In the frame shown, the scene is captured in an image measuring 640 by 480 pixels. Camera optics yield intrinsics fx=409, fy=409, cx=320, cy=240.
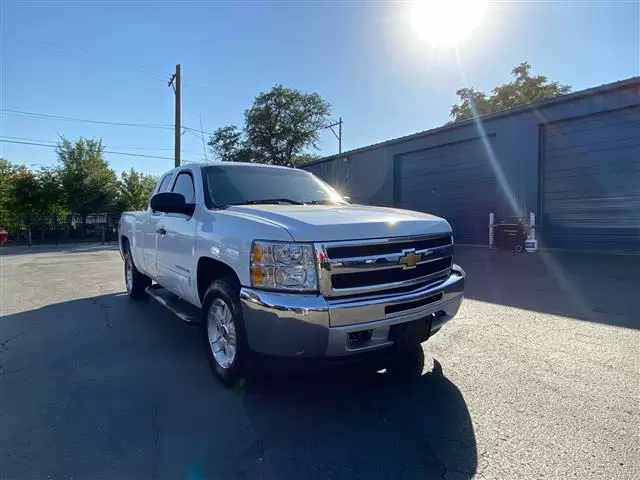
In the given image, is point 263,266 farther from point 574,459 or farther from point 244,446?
point 574,459

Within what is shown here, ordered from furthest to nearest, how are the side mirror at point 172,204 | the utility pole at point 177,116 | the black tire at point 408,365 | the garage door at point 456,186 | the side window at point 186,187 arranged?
the utility pole at point 177,116 → the garage door at point 456,186 → the side window at point 186,187 → the side mirror at point 172,204 → the black tire at point 408,365

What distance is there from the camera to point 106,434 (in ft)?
9.17

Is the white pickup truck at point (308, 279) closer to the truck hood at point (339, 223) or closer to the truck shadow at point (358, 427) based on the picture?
the truck hood at point (339, 223)

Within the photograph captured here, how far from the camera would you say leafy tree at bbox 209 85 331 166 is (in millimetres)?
42719

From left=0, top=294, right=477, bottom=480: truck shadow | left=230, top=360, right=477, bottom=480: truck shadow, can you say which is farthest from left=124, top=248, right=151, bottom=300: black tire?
left=230, top=360, right=477, bottom=480: truck shadow

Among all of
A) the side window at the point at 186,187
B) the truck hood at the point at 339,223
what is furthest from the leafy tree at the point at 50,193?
the truck hood at the point at 339,223

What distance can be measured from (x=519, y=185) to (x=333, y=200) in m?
12.1

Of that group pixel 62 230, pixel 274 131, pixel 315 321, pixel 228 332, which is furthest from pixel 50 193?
pixel 315 321

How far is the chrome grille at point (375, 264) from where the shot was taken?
2.85 meters

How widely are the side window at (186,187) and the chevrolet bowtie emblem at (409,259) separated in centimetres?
232

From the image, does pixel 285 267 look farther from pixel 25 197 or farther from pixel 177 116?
pixel 25 197

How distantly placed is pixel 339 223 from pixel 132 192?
31.2 m

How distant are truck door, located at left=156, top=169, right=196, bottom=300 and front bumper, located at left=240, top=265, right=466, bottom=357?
138 cm

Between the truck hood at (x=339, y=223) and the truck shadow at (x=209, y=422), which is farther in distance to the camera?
the truck hood at (x=339, y=223)
